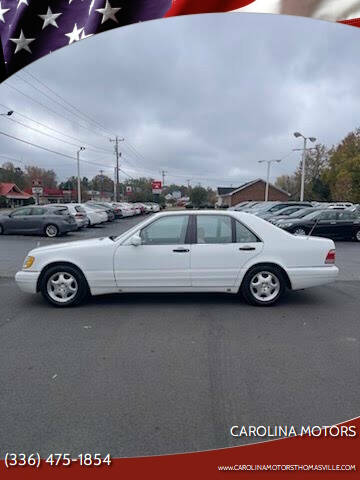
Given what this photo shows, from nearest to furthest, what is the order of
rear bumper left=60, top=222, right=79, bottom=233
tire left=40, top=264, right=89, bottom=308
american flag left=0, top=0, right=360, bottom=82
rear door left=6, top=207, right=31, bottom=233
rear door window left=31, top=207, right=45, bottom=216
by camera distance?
american flag left=0, top=0, right=360, bottom=82
tire left=40, top=264, right=89, bottom=308
rear bumper left=60, top=222, right=79, bottom=233
rear door left=6, top=207, right=31, bottom=233
rear door window left=31, top=207, right=45, bottom=216

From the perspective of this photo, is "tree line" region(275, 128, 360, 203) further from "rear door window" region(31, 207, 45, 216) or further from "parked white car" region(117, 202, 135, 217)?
"rear door window" region(31, 207, 45, 216)

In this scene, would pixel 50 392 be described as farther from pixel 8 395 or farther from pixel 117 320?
pixel 117 320

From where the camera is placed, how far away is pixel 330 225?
1451 cm

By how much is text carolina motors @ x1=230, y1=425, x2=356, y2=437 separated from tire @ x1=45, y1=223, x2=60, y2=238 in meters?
14.2

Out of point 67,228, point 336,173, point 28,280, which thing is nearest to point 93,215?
point 67,228

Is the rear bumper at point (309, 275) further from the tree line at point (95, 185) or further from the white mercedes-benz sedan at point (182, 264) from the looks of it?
the tree line at point (95, 185)

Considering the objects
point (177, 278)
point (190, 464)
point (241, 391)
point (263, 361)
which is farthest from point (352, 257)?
point (190, 464)

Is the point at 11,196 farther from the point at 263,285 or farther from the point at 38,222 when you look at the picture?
the point at 263,285

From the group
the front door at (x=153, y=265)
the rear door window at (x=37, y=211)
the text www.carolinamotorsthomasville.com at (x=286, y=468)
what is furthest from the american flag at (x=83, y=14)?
the rear door window at (x=37, y=211)

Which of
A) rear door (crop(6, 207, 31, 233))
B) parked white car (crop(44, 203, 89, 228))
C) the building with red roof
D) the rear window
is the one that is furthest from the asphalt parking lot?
the building with red roof

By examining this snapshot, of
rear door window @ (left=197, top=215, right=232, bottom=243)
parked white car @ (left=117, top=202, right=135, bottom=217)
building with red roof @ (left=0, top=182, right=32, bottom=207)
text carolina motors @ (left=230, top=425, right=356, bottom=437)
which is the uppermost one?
building with red roof @ (left=0, top=182, right=32, bottom=207)

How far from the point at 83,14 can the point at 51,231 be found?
1344 cm

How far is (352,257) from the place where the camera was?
1027 centimetres

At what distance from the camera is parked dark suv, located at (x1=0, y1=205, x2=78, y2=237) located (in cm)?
1498
